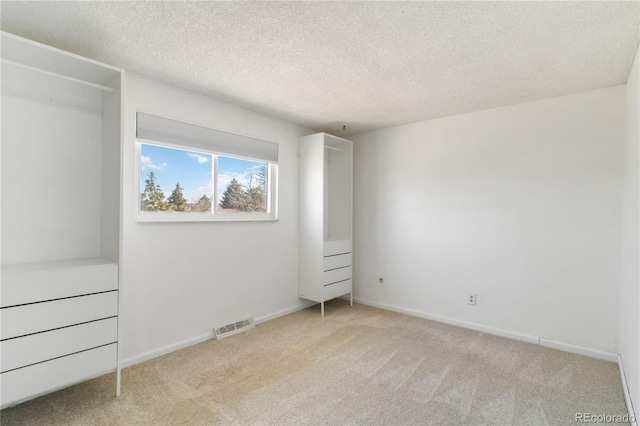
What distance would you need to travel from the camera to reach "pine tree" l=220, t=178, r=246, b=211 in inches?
135

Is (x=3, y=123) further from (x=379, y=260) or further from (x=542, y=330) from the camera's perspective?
(x=542, y=330)

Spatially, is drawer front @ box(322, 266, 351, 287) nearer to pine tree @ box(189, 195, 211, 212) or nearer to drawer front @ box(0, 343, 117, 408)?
pine tree @ box(189, 195, 211, 212)

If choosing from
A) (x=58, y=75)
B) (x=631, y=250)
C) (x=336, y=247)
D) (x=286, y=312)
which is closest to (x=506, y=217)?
(x=631, y=250)

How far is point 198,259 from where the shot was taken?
3082mm

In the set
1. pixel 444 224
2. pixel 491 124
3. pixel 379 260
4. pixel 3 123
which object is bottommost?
pixel 379 260

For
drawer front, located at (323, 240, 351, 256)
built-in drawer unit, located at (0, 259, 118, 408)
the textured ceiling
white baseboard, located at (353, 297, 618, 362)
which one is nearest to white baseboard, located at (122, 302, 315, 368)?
built-in drawer unit, located at (0, 259, 118, 408)

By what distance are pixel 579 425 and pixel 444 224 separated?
2140 millimetres

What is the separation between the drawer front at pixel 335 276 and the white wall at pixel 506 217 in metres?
0.31

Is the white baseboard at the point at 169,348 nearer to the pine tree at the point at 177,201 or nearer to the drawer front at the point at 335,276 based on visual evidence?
the drawer front at the point at 335,276

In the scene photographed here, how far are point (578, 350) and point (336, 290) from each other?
8.02 ft

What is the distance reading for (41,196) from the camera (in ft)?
7.23

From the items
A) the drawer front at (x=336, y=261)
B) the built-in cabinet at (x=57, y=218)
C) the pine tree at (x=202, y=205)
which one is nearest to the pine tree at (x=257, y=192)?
the pine tree at (x=202, y=205)

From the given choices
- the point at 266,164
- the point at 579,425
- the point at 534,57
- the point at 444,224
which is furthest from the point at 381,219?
the point at 579,425

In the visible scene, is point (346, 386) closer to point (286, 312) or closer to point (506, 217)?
point (286, 312)
